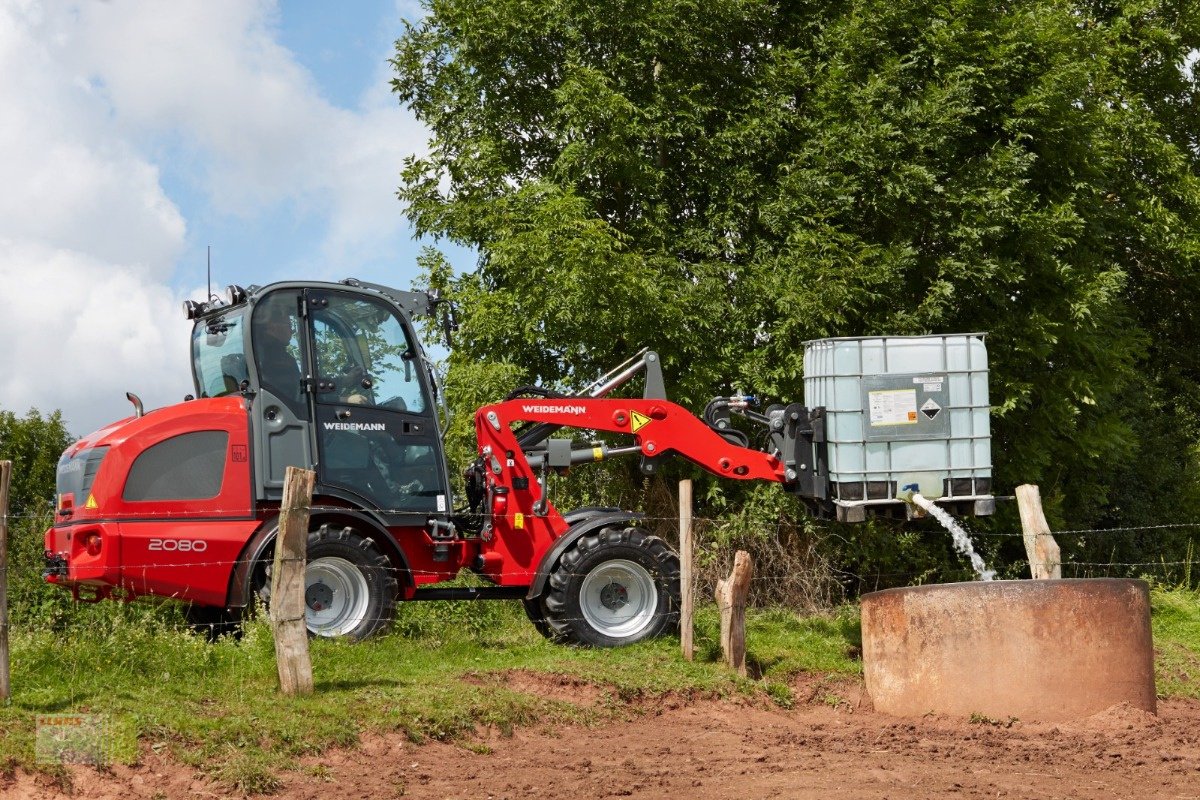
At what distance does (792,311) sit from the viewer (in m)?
16.1

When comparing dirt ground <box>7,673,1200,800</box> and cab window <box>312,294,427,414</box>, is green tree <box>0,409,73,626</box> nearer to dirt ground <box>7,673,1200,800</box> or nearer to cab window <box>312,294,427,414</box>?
cab window <box>312,294,427,414</box>

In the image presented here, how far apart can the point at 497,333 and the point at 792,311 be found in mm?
3515

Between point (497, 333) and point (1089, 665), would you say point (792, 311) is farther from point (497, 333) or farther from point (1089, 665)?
point (1089, 665)

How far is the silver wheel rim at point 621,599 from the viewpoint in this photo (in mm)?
11914

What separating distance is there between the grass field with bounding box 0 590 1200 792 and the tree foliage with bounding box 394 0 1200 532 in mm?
4478

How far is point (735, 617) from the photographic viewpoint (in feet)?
37.9

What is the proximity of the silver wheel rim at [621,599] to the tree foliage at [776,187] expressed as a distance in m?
4.24

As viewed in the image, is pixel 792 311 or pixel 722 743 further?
pixel 792 311

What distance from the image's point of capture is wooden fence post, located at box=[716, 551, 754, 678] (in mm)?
11547

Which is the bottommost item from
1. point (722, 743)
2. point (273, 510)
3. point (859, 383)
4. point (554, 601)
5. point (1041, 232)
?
point (722, 743)

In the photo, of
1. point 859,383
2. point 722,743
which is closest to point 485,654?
point 722,743

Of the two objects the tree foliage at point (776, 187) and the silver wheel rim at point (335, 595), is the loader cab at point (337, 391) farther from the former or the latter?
the tree foliage at point (776, 187)

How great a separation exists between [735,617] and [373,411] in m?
3.52

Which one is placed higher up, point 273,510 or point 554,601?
point 273,510
